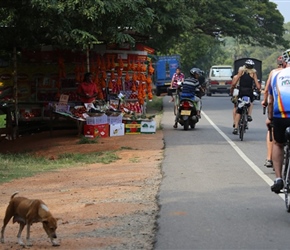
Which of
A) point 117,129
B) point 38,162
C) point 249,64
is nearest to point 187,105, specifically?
point 117,129

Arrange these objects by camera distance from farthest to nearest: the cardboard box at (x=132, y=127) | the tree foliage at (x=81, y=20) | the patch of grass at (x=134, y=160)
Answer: the cardboard box at (x=132, y=127) < the tree foliage at (x=81, y=20) < the patch of grass at (x=134, y=160)

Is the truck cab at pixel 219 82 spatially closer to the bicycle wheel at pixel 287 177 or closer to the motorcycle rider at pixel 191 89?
the motorcycle rider at pixel 191 89

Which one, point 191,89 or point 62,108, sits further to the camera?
point 191,89

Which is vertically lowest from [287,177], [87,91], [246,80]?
[287,177]

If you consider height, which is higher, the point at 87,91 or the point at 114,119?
the point at 87,91

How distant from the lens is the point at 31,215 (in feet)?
23.9

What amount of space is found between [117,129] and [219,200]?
36.1 ft

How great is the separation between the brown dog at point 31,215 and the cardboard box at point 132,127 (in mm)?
13286

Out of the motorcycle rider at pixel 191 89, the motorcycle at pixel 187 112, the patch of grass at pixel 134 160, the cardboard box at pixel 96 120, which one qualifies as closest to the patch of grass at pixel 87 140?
the cardboard box at pixel 96 120

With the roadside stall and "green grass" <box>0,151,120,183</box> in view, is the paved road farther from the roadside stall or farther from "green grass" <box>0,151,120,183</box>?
the roadside stall

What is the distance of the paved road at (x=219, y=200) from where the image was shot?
7.49m

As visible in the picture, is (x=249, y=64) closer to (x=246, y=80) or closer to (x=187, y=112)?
(x=246, y=80)

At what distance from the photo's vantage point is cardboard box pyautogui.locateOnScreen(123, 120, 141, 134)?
2086cm

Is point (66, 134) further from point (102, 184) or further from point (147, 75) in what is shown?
point (102, 184)
